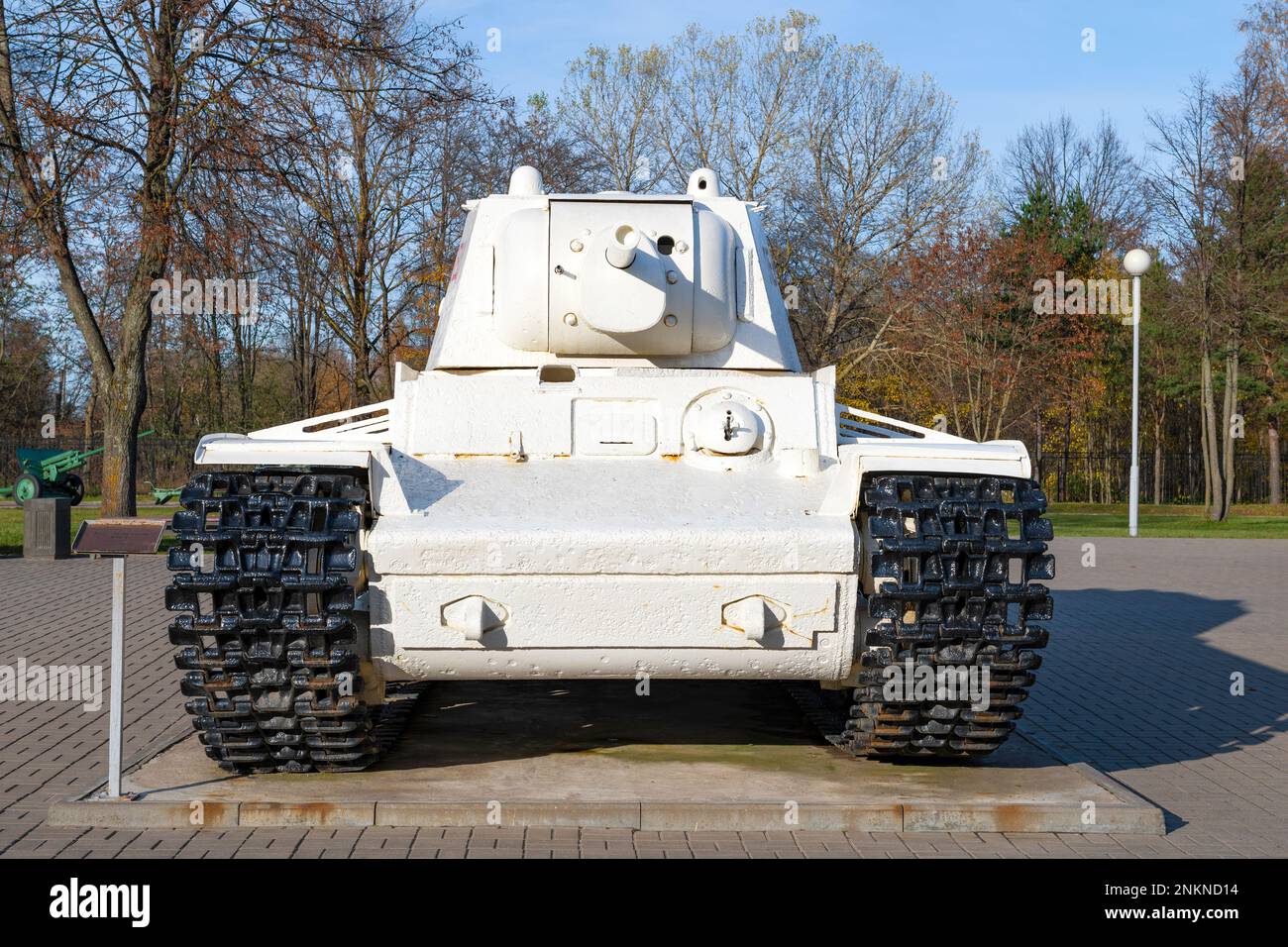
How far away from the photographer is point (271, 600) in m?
5.56

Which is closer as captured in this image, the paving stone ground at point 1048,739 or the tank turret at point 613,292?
the paving stone ground at point 1048,739

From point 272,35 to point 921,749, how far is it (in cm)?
1438

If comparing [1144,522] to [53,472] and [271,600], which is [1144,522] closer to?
[53,472]

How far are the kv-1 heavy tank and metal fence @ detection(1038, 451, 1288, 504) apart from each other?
4013 centimetres

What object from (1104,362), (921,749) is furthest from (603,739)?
(1104,362)

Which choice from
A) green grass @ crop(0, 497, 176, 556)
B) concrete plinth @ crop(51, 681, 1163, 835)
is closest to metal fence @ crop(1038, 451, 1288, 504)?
green grass @ crop(0, 497, 176, 556)

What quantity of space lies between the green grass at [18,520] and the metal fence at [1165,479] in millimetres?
28018

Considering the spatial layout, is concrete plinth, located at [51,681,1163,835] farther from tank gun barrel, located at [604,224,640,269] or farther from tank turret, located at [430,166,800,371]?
tank gun barrel, located at [604,224,640,269]

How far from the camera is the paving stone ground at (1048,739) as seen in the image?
5312 mm

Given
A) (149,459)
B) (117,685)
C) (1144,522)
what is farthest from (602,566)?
(149,459)

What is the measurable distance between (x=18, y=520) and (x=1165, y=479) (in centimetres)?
3709

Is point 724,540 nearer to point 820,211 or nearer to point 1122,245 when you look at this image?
point 820,211

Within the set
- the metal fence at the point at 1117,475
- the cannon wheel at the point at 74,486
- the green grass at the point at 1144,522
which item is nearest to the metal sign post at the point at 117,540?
the green grass at the point at 1144,522

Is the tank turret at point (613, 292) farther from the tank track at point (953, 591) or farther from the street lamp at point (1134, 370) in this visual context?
the street lamp at point (1134, 370)
